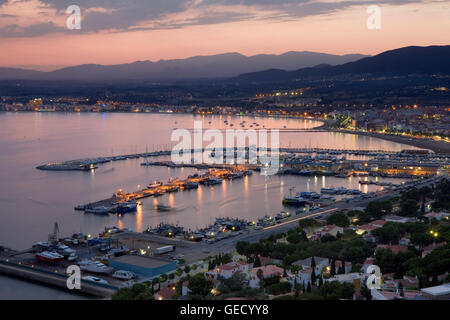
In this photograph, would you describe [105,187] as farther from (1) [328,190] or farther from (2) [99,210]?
(1) [328,190]

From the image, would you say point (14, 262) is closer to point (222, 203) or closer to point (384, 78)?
point (222, 203)

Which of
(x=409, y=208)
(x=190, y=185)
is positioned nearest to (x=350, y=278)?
(x=409, y=208)

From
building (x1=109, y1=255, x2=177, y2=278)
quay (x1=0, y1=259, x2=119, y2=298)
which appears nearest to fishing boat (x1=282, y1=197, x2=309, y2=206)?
building (x1=109, y1=255, x2=177, y2=278)

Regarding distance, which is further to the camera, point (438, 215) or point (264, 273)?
point (438, 215)

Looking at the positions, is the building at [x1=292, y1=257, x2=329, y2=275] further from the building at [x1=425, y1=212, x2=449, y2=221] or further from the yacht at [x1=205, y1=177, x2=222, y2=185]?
the yacht at [x1=205, y1=177, x2=222, y2=185]

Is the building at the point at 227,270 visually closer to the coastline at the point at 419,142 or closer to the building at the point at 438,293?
the building at the point at 438,293
